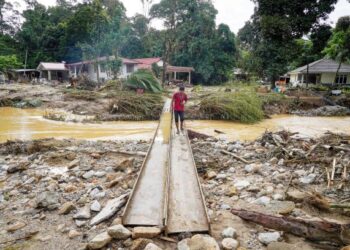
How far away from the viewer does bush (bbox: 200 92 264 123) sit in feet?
44.0

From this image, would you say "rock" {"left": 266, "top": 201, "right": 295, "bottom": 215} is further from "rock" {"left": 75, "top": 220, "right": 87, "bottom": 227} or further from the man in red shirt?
the man in red shirt

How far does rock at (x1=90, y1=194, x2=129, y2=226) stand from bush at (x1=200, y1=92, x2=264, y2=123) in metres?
9.93

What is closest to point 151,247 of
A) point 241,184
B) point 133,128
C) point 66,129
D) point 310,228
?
point 310,228

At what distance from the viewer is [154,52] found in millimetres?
39875

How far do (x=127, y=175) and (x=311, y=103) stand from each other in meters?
16.9

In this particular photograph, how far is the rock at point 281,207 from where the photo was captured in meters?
3.97

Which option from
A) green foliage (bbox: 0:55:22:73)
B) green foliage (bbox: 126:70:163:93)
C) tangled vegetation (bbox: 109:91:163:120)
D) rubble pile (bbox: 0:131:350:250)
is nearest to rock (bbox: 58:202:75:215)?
rubble pile (bbox: 0:131:350:250)

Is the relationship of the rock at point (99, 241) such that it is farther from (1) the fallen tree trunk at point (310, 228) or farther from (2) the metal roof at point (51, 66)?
(2) the metal roof at point (51, 66)

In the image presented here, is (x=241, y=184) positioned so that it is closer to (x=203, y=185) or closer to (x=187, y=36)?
(x=203, y=185)

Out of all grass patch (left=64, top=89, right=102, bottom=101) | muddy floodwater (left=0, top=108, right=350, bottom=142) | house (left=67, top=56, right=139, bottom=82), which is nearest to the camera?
muddy floodwater (left=0, top=108, right=350, bottom=142)

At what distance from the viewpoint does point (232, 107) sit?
13.4 meters

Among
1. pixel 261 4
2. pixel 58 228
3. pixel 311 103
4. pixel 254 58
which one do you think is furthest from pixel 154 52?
pixel 58 228

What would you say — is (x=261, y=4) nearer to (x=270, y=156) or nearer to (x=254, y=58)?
(x=254, y=58)

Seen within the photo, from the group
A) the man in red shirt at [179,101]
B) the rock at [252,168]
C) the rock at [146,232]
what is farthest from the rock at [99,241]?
the man in red shirt at [179,101]
